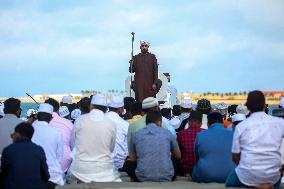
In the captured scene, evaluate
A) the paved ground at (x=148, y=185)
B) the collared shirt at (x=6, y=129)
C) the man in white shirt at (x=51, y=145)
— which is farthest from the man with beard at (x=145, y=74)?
the paved ground at (x=148, y=185)

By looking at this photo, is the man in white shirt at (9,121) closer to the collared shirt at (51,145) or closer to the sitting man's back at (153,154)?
the collared shirt at (51,145)

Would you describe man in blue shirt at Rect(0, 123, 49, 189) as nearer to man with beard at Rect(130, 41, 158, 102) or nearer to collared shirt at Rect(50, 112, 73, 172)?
collared shirt at Rect(50, 112, 73, 172)

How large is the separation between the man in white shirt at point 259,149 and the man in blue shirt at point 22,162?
2.63 meters

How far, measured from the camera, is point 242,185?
9.27 meters

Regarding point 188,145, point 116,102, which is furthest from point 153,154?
point 116,102

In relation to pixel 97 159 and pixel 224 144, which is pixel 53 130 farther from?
pixel 224 144

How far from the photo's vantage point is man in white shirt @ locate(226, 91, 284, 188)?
9.03m

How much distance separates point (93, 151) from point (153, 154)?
3.00 feet

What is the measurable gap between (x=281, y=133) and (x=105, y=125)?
9.20ft

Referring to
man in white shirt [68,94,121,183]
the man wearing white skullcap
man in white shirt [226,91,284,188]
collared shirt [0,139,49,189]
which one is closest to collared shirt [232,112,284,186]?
man in white shirt [226,91,284,188]

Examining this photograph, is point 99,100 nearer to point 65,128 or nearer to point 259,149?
point 65,128

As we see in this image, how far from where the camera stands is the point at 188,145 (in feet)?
38.3

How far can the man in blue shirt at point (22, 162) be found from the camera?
367 inches

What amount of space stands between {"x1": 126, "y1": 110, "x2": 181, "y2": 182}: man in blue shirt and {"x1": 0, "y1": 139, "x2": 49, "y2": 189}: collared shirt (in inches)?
67.4
